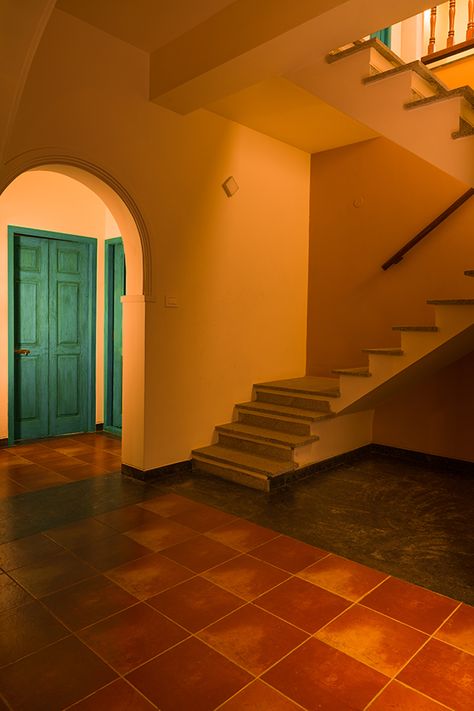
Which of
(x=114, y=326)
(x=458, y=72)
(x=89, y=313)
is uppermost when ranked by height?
(x=458, y=72)

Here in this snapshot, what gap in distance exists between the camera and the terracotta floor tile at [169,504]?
3.60 m

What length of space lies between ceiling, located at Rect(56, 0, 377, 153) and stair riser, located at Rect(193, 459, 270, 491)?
3124 mm

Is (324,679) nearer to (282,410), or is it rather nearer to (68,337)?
(282,410)

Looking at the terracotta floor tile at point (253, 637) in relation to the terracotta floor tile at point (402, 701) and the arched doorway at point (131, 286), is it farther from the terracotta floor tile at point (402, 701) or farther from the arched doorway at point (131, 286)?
the arched doorway at point (131, 286)

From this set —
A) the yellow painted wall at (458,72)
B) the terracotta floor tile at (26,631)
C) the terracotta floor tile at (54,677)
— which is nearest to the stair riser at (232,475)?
the terracotta floor tile at (26,631)

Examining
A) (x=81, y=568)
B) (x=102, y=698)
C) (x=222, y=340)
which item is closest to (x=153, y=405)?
(x=222, y=340)

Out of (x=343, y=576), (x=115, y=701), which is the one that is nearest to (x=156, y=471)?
(x=343, y=576)

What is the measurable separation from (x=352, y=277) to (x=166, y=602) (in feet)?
13.2

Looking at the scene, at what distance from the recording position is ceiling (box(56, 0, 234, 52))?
3297 mm

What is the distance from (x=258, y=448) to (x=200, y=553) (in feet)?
5.47

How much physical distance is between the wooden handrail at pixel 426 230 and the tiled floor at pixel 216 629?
3133 millimetres

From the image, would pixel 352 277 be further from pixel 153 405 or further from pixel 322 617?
pixel 322 617

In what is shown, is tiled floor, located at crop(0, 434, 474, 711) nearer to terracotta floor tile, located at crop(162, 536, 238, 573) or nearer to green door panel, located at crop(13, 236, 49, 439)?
terracotta floor tile, located at crop(162, 536, 238, 573)

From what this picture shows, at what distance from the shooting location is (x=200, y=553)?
2.96m
